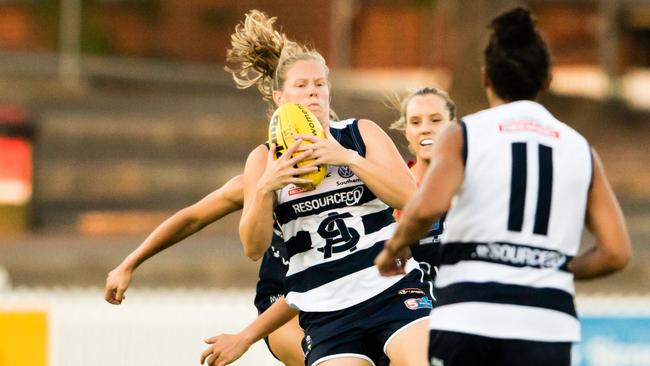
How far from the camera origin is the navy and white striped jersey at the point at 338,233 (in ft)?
16.8

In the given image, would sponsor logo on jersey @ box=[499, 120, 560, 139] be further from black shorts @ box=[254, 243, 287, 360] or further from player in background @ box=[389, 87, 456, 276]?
black shorts @ box=[254, 243, 287, 360]

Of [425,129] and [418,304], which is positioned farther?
[425,129]

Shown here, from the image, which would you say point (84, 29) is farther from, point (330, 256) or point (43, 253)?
point (330, 256)

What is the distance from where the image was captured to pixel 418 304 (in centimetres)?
514

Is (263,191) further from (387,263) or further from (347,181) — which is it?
(387,263)

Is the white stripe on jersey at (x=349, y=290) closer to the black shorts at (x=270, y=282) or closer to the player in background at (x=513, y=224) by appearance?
the black shorts at (x=270, y=282)

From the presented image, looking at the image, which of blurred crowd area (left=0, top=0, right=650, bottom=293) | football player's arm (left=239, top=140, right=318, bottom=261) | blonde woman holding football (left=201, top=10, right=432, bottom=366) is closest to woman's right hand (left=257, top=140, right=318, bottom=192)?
football player's arm (left=239, top=140, right=318, bottom=261)

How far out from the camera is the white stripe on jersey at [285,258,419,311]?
16.8ft

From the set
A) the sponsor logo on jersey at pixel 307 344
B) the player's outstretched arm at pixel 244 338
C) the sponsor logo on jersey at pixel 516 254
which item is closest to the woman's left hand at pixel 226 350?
the player's outstretched arm at pixel 244 338

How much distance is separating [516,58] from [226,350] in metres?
2.05

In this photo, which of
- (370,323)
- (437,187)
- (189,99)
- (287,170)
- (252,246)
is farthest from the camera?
(189,99)

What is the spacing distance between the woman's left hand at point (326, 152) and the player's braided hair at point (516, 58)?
829 millimetres

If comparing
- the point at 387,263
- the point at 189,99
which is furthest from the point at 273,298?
the point at 189,99

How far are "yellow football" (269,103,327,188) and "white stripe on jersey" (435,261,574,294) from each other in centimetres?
94
